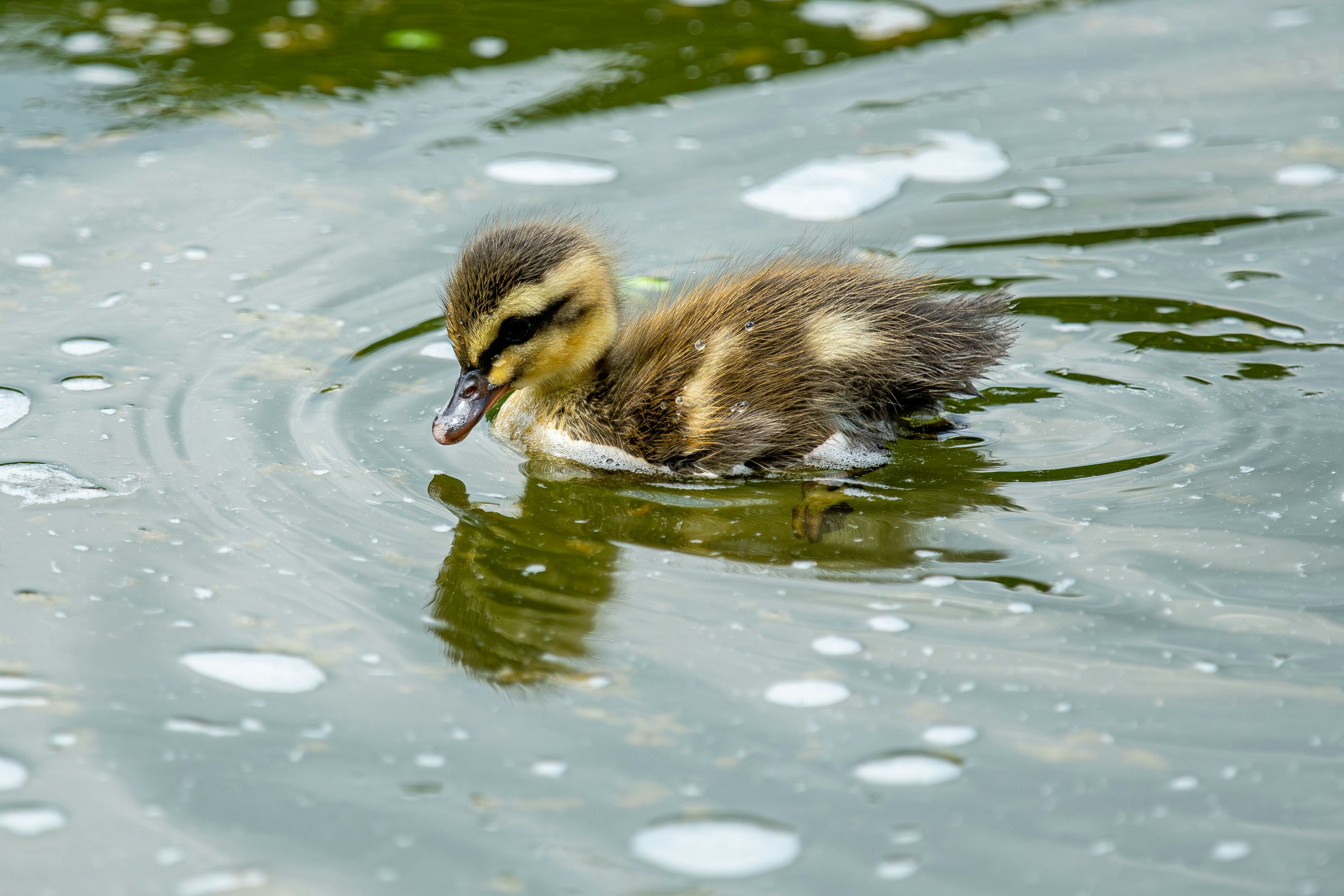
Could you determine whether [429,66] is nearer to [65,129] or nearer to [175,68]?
[175,68]

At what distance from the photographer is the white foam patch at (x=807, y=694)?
2957 mm

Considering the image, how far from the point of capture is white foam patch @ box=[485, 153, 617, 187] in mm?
5812

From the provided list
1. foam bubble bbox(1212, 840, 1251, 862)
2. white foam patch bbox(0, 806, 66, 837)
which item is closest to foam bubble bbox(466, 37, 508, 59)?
white foam patch bbox(0, 806, 66, 837)

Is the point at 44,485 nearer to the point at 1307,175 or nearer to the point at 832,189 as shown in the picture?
the point at 832,189

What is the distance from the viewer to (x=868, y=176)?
589 cm

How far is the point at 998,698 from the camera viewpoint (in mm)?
2965

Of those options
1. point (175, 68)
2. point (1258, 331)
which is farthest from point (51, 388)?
point (1258, 331)

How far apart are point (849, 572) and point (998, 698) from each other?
61 cm

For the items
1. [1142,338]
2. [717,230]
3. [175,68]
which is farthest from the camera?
[175,68]

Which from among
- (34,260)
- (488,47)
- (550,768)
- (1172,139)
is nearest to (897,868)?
(550,768)

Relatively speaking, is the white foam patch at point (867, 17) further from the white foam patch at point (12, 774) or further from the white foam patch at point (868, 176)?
the white foam patch at point (12, 774)

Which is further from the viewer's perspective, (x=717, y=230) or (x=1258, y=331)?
(x=717, y=230)

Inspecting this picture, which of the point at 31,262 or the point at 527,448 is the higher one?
the point at 31,262

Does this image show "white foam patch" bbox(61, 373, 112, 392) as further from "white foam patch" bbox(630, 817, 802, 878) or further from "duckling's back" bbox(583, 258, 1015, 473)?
"white foam patch" bbox(630, 817, 802, 878)
